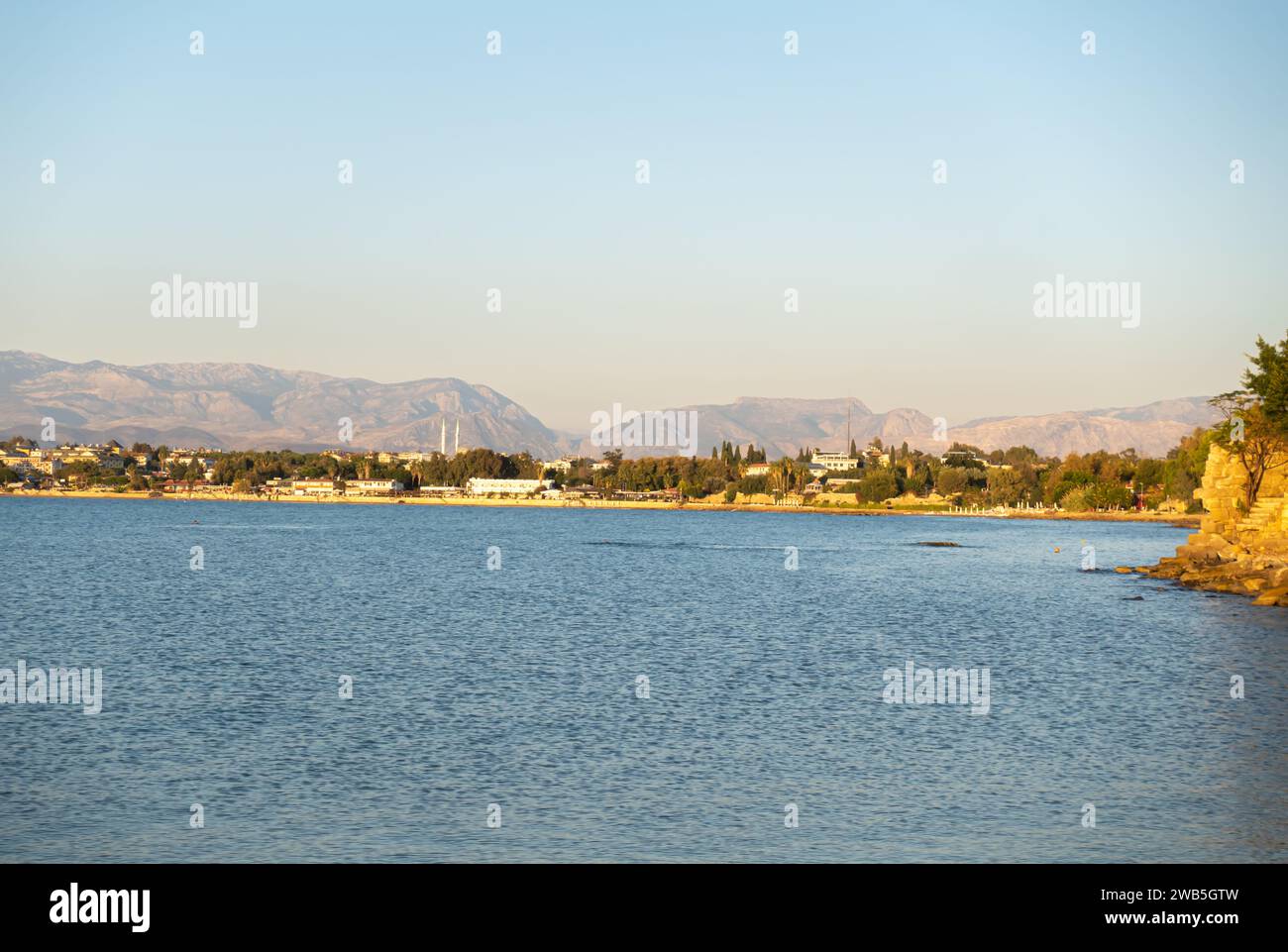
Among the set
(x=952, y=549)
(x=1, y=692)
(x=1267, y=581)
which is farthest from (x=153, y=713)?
(x=952, y=549)

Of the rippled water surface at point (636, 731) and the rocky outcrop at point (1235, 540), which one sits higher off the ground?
the rocky outcrop at point (1235, 540)

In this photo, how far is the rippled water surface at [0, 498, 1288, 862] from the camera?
21.2 meters

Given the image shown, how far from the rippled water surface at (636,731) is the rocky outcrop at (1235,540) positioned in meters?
5.46

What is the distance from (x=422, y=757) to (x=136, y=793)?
575cm

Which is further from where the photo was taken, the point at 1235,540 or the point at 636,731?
the point at 1235,540

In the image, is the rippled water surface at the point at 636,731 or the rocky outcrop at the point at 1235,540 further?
the rocky outcrop at the point at 1235,540

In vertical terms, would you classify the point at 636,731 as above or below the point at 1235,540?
below

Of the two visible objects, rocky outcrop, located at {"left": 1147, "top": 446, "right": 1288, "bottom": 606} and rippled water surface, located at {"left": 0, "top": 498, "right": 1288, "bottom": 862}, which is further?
rocky outcrop, located at {"left": 1147, "top": 446, "right": 1288, "bottom": 606}

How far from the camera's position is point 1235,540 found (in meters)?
92.7

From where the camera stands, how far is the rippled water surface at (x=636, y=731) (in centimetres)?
2119

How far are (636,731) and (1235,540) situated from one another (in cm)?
7522

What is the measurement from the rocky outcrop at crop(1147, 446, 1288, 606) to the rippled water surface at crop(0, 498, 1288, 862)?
5.46 meters
